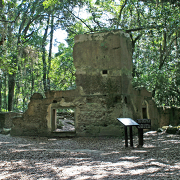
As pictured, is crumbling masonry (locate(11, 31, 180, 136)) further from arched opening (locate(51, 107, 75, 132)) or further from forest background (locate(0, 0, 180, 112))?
forest background (locate(0, 0, 180, 112))

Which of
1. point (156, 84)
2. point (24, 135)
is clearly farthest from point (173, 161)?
point (156, 84)

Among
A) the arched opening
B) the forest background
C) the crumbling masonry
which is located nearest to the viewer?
the crumbling masonry

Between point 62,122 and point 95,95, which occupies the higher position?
point 95,95

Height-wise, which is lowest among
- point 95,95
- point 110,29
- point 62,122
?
point 62,122

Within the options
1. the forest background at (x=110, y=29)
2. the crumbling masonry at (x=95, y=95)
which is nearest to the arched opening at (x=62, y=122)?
the crumbling masonry at (x=95, y=95)

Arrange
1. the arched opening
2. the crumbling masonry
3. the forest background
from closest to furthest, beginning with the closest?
the crumbling masonry
the arched opening
the forest background

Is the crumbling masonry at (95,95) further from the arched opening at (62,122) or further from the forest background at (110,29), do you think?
the forest background at (110,29)

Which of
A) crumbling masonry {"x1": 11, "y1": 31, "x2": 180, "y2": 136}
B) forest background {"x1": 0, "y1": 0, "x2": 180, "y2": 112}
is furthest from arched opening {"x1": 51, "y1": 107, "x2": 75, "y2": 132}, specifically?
forest background {"x1": 0, "y1": 0, "x2": 180, "y2": 112}

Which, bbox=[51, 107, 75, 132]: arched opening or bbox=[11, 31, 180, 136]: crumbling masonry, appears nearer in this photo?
bbox=[11, 31, 180, 136]: crumbling masonry

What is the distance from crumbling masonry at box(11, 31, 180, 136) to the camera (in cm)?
923

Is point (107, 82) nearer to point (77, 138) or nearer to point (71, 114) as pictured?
point (77, 138)

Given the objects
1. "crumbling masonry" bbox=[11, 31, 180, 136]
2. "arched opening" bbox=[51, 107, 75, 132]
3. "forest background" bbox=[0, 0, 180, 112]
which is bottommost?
"arched opening" bbox=[51, 107, 75, 132]

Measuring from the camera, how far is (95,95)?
941 centimetres

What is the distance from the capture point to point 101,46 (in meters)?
9.65
